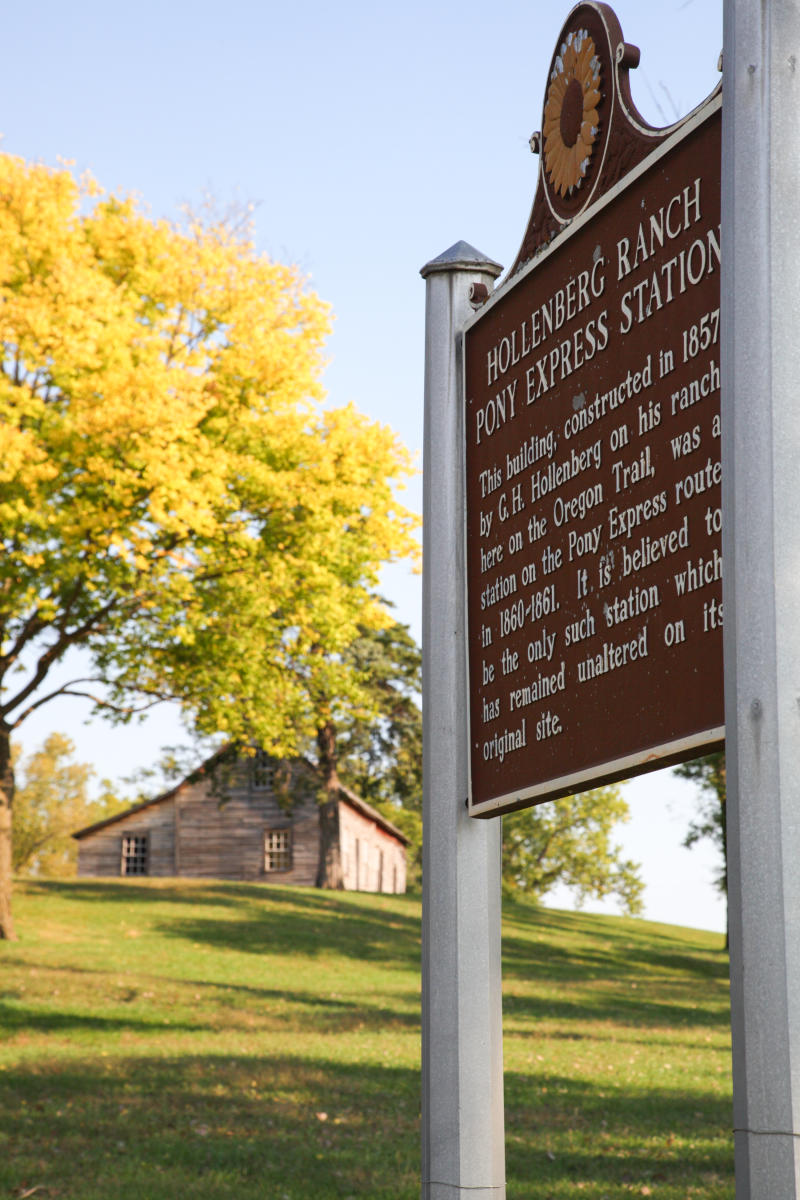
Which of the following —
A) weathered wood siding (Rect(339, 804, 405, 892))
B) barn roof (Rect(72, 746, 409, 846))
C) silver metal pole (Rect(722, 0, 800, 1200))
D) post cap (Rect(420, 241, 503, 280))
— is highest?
post cap (Rect(420, 241, 503, 280))

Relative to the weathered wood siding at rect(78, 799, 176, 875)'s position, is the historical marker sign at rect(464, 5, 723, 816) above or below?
above

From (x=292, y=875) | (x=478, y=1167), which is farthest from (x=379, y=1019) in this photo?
(x=292, y=875)

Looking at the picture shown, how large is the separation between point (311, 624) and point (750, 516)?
20755 mm

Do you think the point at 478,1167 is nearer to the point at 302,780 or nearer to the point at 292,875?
the point at 302,780

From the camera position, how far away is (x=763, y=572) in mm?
3332

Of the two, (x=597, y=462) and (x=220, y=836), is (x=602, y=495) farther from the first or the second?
(x=220, y=836)

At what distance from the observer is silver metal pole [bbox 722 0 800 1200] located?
3.13 meters

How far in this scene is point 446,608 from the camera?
5098 mm

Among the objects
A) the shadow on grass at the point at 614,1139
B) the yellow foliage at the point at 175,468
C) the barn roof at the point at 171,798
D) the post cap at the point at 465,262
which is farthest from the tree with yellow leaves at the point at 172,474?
the barn roof at the point at 171,798

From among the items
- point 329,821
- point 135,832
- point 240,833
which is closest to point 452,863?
point 329,821

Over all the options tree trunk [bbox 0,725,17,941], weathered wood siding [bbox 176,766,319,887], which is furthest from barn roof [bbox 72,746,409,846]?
tree trunk [bbox 0,725,17,941]

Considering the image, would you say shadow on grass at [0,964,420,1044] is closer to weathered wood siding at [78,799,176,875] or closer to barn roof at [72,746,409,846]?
barn roof at [72,746,409,846]

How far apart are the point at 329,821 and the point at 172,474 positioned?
29.8 metres

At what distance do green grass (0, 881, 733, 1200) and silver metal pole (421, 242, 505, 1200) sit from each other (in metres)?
5.42
